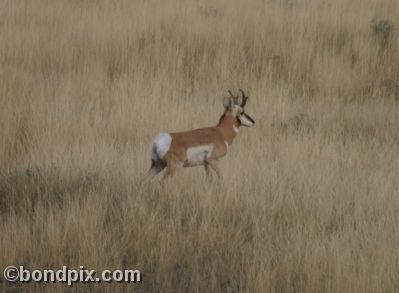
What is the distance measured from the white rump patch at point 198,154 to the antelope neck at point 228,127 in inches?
9.8

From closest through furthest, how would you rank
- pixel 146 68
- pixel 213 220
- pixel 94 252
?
pixel 94 252 < pixel 213 220 < pixel 146 68

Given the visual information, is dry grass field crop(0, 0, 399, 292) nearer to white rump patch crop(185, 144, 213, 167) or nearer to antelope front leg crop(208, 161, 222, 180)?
antelope front leg crop(208, 161, 222, 180)

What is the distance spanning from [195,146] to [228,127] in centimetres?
48

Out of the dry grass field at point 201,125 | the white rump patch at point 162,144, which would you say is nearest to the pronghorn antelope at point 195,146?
the white rump patch at point 162,144

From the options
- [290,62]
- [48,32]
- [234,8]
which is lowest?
[290,62]

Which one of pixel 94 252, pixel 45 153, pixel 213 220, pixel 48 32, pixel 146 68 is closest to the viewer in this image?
pixel 94 252

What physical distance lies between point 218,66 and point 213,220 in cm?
496

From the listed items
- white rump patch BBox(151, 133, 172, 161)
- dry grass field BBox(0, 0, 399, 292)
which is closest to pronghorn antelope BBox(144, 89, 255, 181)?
white rump patch BBox(151, 133, 172, 161)

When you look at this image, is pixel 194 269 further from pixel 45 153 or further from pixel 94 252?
pixel 45 153

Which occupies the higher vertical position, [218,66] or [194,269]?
[218,66]

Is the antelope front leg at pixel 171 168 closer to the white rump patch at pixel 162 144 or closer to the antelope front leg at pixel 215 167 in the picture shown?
the white rump patch at pixel 162 144

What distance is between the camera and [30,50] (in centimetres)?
990

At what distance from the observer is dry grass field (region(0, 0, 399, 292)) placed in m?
4.62

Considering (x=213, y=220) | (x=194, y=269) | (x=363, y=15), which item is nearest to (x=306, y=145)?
(x=213, y=220)
